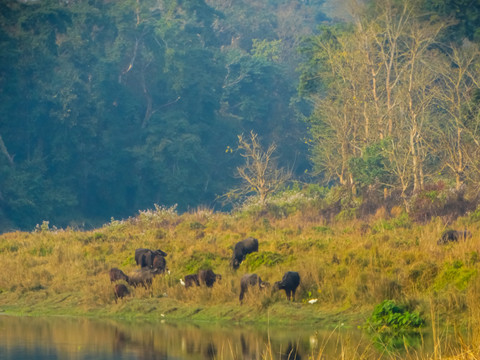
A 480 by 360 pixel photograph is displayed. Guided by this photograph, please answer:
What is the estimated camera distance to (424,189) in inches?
1241

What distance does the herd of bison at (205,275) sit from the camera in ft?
53.5

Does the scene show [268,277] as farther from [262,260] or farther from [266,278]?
[262,260]

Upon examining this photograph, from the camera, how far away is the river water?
1292cm

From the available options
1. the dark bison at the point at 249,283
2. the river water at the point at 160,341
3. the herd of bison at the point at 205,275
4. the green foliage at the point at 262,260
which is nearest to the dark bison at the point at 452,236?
the herd of bison at the point at 205,275

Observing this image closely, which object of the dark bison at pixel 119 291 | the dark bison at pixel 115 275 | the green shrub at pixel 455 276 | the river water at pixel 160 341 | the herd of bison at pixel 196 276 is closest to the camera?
the river water at pixel 160 341

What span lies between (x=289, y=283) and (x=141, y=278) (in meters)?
3.69

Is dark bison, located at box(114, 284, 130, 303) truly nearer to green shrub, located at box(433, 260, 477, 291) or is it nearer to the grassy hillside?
the grassy hillside

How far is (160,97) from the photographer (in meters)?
63.9

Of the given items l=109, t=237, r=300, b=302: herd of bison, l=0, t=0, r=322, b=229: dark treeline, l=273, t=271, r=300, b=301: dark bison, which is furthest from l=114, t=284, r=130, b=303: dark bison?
l=0, t=0, r=322, b=229: dark treeline

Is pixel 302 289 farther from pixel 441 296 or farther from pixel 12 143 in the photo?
pixel 12 143

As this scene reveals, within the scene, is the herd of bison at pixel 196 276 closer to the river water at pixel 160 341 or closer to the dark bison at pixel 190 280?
the dark bison at pixel 190 280

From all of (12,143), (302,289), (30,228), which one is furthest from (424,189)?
(12,143)

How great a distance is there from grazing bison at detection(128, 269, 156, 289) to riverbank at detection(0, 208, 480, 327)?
17 cm

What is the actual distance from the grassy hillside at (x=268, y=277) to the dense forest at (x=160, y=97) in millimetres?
17561
